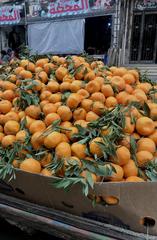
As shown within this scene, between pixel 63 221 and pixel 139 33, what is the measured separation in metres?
8.47

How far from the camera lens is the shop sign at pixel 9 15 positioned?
1099 cm

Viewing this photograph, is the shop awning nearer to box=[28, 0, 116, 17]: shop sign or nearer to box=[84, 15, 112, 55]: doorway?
box=[28, 0, 116, 17]: shop sign

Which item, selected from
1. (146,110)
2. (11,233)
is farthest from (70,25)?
(11,233)

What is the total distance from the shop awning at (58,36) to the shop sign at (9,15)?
0.81m

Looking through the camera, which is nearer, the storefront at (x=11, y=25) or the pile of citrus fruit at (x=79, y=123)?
the pile of citrus fruit at (x=79, y=123)

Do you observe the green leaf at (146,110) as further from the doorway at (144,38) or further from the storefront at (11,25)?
the storefront at (11,25)

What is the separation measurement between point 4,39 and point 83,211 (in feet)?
39.8

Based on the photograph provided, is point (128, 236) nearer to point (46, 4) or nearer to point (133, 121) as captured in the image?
point (133, 121)

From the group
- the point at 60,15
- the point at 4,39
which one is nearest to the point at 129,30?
the point at 60,15

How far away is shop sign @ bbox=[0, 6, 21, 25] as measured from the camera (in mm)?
10988

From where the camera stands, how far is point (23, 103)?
1.93 m

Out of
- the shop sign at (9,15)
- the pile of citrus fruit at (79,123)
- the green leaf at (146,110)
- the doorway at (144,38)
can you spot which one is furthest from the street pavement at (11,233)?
the shop sign at (9,15)

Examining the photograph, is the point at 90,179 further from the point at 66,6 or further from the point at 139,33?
the point at 66,6

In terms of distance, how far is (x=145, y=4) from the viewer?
850 centimetres
